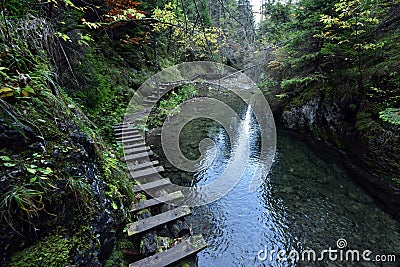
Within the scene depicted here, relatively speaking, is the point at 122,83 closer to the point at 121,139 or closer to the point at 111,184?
the point at 121,139

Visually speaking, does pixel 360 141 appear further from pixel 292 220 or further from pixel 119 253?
pixel 119 253

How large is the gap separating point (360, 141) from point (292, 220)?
4453 mm

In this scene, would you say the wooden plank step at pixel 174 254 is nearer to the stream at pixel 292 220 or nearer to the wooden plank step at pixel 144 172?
the stream at pixel 292 220

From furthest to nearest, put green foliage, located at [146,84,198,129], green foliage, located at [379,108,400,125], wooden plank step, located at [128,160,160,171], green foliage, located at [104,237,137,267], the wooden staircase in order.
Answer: green foliage, located at [146,84,198,129]
green foliage, located at [379,108,400,125]
wooden plank step, located at [128,160,160,171]
the wooden staircase
green foliage, located at [104,237,137,267]

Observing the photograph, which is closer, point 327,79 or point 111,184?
point 111,184

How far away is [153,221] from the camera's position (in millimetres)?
2963

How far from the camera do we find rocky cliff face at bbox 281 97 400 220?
5656 mm

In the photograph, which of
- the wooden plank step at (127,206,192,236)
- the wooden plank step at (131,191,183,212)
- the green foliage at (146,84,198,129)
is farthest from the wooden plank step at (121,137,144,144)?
the wooden plank step at (127,206,192,236)

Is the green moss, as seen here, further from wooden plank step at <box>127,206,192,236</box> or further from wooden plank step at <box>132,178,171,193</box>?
wooden plank step at <box>132,178,171,193</box>

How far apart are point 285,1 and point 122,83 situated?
34.3 ft

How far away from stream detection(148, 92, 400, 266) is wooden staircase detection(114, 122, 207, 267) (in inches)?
50.4

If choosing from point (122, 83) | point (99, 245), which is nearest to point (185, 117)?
point (122, 83)

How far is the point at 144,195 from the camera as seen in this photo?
3.74m

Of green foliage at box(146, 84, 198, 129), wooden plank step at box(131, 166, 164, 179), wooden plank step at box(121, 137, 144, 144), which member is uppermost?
green foliage at box(146, 84, 198, 129)
